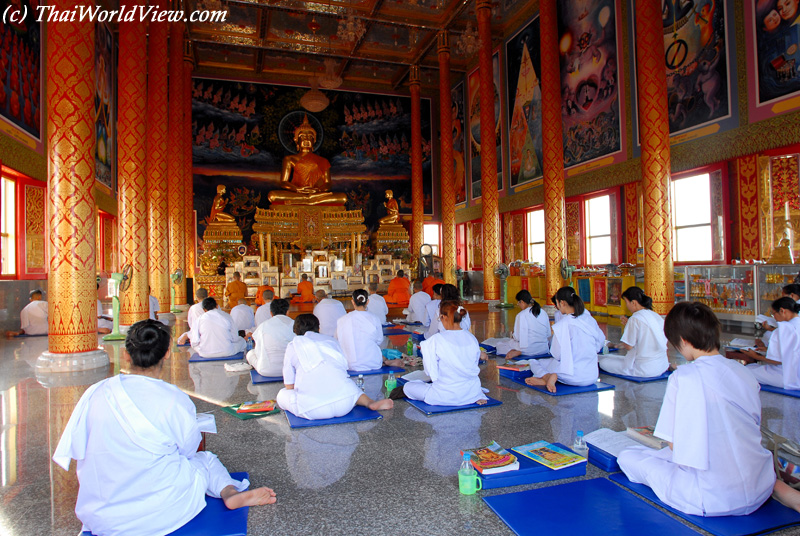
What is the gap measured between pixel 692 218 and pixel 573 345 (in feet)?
22.5

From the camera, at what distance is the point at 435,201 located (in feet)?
62.8

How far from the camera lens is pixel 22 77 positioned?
27.2 feet

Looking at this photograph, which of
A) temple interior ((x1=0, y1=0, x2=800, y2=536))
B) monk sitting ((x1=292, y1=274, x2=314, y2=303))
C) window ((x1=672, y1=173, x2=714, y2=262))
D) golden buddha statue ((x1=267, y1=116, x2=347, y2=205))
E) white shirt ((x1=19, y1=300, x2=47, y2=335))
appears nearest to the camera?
temple interior ((x1=0, y1=0, x2=800, y2=536))

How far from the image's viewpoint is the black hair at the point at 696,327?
196 cm

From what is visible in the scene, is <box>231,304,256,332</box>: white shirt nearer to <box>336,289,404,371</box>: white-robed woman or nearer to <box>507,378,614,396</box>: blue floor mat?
<box>336,289,404,371</box>: white-robed woman

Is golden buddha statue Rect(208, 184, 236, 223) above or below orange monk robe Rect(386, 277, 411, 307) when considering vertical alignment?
above

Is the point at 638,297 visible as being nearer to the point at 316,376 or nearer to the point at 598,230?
the point at 316,376

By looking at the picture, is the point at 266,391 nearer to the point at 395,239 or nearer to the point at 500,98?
the point at 395,239

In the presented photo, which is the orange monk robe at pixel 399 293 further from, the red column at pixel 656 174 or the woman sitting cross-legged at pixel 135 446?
the woman sitting cross-legged at pixel 135 446

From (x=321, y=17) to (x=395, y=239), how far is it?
697 cm

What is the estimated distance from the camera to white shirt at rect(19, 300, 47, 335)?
7871 millimetres

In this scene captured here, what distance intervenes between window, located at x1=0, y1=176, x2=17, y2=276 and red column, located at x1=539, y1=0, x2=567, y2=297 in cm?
956

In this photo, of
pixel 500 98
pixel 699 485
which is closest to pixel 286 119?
pixel 500 98

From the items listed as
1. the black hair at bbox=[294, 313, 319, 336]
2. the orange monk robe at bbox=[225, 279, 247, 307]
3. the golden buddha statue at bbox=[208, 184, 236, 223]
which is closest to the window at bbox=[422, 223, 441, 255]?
the golden buddha statue at bbox=[208, 184, 236, 223]
